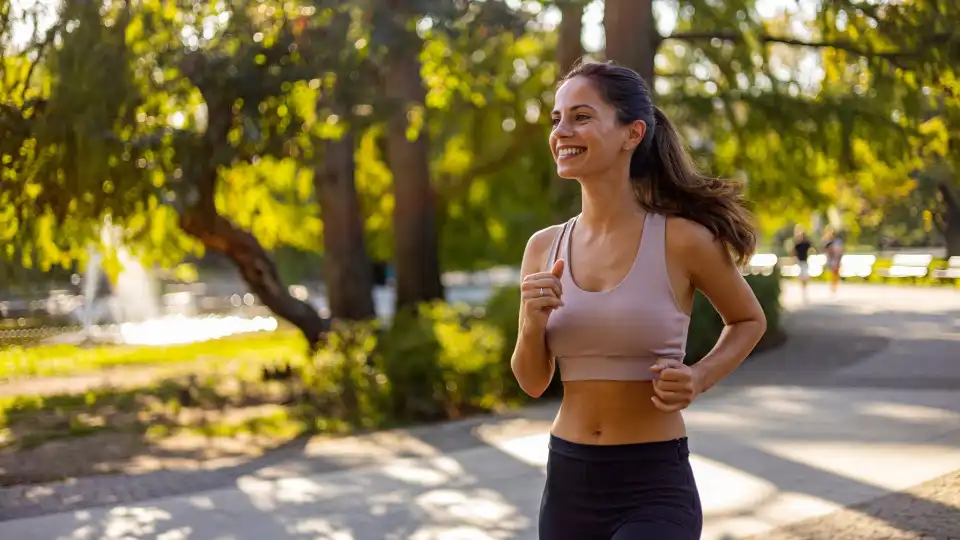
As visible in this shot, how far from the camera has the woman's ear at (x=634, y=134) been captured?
2.82m

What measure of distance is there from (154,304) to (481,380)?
2457 cm

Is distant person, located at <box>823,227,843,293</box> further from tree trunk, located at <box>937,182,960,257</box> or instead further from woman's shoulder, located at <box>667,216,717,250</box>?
woman's shoulder, located at <box>667,216,717,250</box>

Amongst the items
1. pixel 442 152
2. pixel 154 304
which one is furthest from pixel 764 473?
pixel 154 304

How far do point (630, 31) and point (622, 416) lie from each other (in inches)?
373

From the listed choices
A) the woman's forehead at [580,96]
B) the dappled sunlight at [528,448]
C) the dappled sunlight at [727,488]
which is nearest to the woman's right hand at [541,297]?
the woman's forehead at [580,96]

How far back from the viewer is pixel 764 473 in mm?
7270

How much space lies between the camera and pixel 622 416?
274cm

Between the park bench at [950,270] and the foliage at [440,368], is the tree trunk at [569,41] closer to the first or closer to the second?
the foliage at [440,368]

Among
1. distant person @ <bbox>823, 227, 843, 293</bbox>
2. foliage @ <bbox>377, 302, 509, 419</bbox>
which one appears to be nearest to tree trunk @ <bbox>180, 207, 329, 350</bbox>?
foliage @ <bbox>377, 302, 509, 419</bbox>

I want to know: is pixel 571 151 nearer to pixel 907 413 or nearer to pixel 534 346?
pixel 534 346

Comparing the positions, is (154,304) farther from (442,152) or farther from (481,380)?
(481,380)

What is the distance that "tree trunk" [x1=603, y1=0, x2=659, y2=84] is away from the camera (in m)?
11.6

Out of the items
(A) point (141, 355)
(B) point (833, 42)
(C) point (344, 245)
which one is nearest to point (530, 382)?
(B) point (833, 42)

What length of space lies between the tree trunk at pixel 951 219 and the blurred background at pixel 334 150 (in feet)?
0.38
